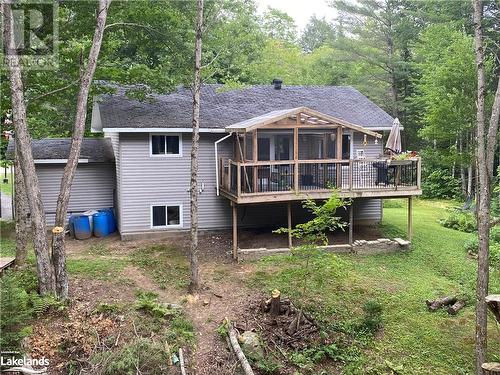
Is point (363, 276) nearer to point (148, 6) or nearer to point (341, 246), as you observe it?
point (341, 246)

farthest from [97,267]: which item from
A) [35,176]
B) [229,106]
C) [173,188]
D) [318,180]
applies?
[229,106]

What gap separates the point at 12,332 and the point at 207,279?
16.4ft

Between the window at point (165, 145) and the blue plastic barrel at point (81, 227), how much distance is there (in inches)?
127

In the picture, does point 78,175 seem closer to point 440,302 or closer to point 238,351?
point 238,351

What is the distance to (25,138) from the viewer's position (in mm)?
8930

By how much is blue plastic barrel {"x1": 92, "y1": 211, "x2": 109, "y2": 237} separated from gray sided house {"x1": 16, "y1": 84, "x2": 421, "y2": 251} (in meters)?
0.49

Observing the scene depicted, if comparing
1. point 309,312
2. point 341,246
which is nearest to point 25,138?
point 309,312

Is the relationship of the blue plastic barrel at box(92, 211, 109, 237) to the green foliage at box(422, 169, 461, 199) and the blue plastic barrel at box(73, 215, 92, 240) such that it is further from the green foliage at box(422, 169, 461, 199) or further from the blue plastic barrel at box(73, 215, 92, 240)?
the green foliage at box(422, 169, 461, 199)

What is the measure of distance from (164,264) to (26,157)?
15.8ft

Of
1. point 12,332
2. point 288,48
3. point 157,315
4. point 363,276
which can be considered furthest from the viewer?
point 288,48

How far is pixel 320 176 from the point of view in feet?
44.9

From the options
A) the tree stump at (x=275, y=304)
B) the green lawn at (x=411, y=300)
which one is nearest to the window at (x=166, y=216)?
the green lawn at (x=411, y=300)

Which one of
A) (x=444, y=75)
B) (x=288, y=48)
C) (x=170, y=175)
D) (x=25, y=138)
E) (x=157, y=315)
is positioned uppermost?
(x=288, y=48)

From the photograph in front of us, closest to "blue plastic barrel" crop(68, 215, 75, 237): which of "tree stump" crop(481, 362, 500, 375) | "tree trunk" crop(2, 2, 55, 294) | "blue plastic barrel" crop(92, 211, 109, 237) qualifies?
"blue plastic barrel" crop(92, 211, 109, 237)
